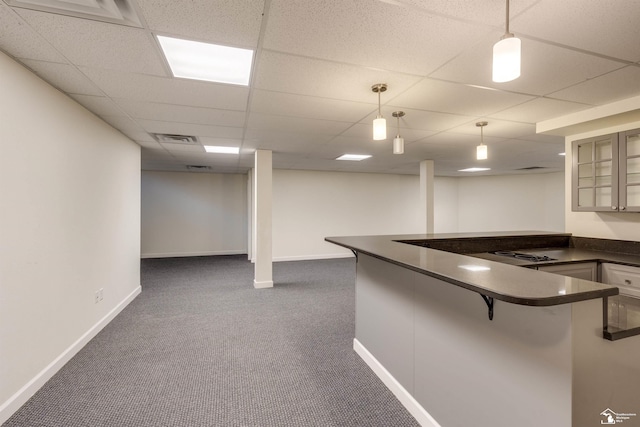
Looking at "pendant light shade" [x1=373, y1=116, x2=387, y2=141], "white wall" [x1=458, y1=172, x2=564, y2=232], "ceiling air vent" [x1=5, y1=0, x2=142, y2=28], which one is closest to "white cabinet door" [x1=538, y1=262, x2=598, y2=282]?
"pendant light shade" [x1=373, y1=116, x2=387, y2=141]

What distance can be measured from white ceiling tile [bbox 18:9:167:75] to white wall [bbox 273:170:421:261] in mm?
5481

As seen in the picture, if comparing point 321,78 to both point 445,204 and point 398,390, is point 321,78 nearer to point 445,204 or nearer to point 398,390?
point 398,390

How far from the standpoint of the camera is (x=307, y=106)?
2.80 metres

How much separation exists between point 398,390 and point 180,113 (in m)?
3.12

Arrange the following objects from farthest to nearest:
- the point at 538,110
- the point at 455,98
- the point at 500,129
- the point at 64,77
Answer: the point at 500,129
the point at 538,110
the point at 455,98
the point at 64,77

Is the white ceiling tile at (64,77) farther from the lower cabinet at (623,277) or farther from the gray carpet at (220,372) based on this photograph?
the lower cabinet at (623,277)

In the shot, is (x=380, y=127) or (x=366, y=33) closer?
(x=366, y=33)

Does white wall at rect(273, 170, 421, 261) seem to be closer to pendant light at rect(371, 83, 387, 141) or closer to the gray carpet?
the gray carpet

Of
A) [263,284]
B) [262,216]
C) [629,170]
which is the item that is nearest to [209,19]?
[262,216]

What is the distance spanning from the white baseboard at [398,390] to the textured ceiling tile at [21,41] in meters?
3.07

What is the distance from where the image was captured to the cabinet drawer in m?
2.49

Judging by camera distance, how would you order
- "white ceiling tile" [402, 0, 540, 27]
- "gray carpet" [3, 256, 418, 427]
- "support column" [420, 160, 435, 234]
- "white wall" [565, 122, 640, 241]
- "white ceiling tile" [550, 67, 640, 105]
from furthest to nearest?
"support column" [420, 160, 435, 234] → "white wall" [565, 122, 640, 241] → "white ceiling tile" [550, 67, 640, 105] → "gray carpet" [3, 256, 418, 427] → "white ceiling tile" [402, 0, 540, 27]

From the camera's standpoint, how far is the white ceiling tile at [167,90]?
2.19 metres

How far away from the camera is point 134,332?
313 cm
